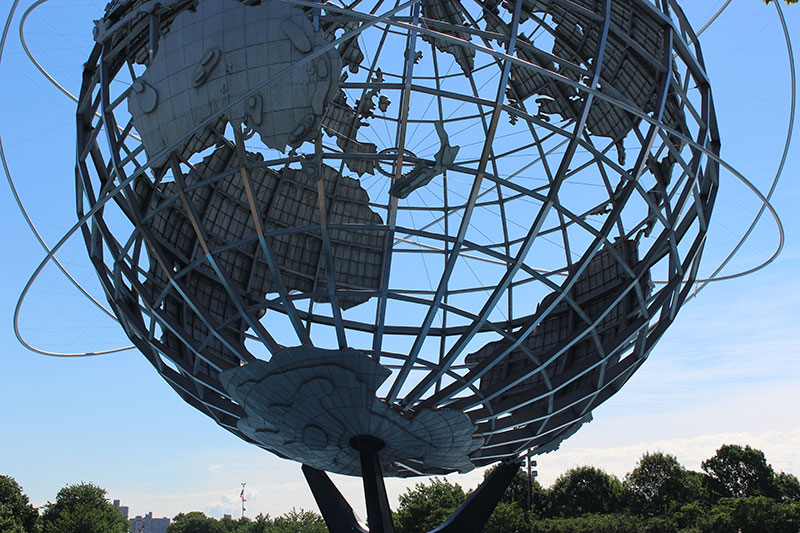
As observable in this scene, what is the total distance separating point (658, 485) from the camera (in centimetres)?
6738

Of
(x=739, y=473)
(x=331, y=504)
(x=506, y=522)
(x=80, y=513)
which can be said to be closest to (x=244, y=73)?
(x=331, y=504)

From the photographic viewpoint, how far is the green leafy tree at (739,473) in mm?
65812

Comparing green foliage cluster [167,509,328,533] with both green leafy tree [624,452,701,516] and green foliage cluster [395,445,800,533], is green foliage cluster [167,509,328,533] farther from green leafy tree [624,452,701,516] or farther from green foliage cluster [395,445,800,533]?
green leafy tree [624,452,701,516]

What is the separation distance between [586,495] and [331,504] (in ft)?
169

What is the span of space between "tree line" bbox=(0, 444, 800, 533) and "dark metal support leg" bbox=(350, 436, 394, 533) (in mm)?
38135

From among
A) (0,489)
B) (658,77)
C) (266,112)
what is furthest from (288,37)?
(0,489)

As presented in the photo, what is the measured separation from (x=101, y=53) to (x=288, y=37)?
7.15 metres

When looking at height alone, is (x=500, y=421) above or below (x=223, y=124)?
below

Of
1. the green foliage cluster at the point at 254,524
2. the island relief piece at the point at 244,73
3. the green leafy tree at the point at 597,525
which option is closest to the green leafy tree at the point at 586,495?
the green leafy tree at the point at 597,525

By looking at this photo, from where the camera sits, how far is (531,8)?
26.0m

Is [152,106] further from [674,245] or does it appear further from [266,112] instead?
[674,245]

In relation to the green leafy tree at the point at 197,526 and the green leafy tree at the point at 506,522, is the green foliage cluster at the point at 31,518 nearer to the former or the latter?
the green leafy tree at the point at 506,522

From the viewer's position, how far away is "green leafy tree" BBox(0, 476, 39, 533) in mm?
60138

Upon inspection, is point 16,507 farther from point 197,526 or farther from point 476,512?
point 476,512
